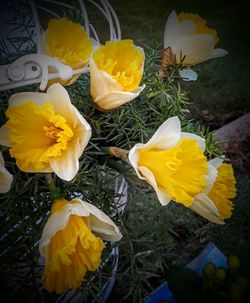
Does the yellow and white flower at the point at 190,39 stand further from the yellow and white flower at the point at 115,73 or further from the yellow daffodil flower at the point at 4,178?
the yellow daffodil flower at the point at 4,178

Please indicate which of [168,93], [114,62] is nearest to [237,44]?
[168,93]

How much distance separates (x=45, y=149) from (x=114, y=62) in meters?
0.13

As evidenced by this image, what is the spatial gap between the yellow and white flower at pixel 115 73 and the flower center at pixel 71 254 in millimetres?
149

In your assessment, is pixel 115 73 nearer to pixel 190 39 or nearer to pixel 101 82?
pixel 101 82

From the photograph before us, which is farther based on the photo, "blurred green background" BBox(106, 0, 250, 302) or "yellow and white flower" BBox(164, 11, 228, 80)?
"blurred green background" BBox(106, 0, 250, 302)

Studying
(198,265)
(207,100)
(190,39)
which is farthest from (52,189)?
(207,100)

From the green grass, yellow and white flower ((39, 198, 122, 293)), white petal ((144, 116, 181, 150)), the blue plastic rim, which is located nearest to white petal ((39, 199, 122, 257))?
yellow and white flower ((39, 198, 122, 293))

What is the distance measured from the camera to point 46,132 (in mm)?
390

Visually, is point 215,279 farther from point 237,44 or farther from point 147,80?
point 237,44

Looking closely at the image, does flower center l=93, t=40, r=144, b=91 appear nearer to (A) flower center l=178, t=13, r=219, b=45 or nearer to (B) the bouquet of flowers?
(B) the bouquet of flowers

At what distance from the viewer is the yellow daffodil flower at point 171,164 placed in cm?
38

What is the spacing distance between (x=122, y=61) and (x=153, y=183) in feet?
0.53

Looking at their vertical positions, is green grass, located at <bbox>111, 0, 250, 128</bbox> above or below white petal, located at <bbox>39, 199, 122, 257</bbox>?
below

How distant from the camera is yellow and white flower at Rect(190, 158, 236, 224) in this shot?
0.44 m
